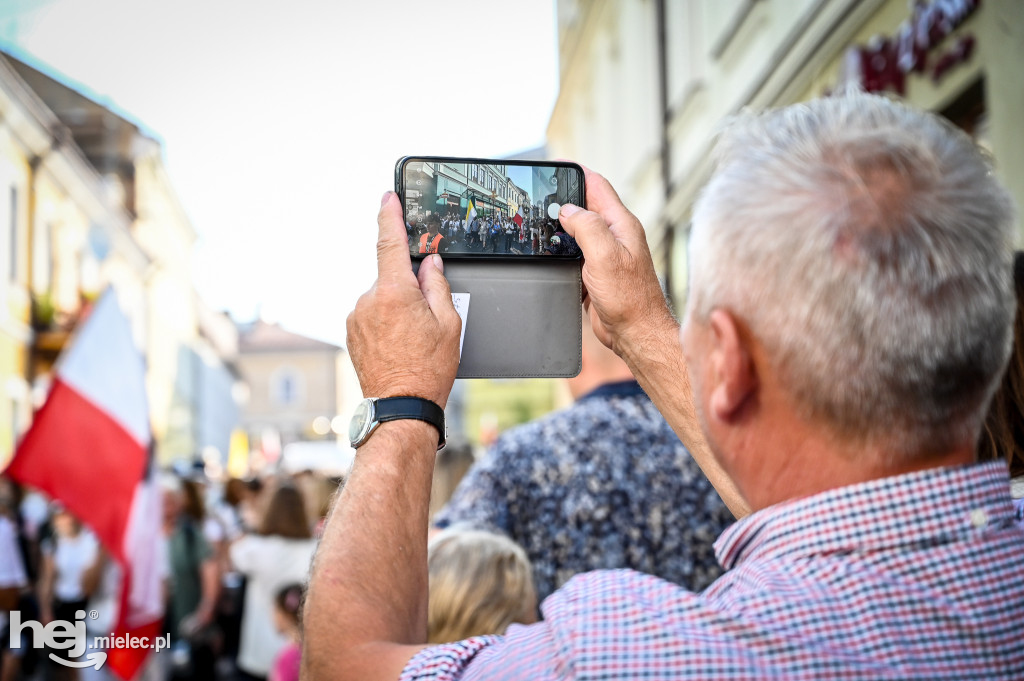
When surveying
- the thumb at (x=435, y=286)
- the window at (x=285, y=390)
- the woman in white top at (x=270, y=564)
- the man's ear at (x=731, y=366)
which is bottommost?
→ the window at (x=285, y=390)

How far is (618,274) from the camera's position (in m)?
1.24

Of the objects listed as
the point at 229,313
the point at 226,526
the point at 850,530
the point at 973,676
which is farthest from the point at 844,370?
the point at 229,313

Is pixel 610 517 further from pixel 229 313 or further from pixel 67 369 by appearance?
pixel 229 313

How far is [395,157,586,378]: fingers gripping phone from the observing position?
4.07ft

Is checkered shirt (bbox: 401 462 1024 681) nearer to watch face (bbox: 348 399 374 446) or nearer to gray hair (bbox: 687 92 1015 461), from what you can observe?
gray hair (bbox: 687 92 1015 461)

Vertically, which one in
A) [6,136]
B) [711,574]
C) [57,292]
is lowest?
[711,574]

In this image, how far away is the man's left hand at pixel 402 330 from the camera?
1.13m

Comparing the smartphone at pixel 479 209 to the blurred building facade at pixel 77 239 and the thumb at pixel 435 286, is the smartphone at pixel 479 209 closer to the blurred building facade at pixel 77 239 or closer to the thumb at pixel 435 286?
the thumb at pixel 435 286

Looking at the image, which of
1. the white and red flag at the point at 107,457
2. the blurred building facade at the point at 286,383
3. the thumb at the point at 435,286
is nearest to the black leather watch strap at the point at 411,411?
the thumb at the point at 435,286

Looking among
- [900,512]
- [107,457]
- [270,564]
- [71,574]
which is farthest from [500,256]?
[71,574]

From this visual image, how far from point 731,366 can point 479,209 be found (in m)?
0.51

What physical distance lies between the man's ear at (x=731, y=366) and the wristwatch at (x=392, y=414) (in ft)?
1.22

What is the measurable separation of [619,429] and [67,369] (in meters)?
2.85

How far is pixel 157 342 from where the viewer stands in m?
25.8
